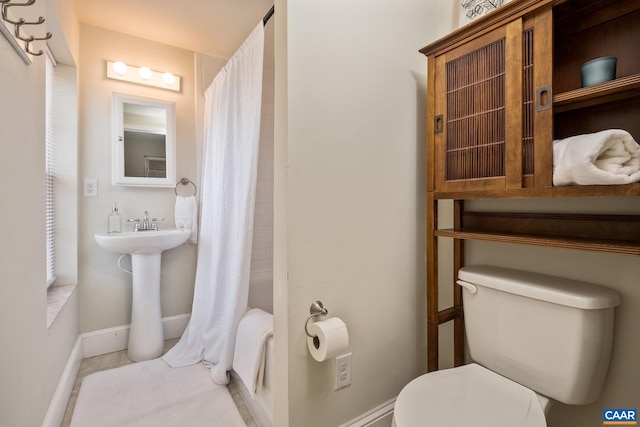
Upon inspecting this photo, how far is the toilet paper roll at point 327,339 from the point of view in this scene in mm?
988

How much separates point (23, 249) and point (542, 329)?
6.06 ft

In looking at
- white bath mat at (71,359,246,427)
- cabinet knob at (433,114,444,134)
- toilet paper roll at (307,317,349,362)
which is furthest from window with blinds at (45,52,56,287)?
cabinet knob at (433,114,444,134)

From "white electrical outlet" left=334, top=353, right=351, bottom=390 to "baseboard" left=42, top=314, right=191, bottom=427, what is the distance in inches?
49.6

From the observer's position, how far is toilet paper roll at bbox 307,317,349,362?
0.99 meters

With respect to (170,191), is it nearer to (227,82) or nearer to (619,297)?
(227,82)

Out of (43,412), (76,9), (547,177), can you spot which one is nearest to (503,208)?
(547,177)

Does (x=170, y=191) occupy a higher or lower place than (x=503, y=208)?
higher

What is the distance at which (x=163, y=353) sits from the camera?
2.16 meters

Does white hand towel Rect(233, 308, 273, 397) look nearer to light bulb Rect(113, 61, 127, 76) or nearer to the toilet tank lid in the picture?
the toilet tank lid

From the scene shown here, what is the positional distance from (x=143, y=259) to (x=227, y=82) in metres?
1.34

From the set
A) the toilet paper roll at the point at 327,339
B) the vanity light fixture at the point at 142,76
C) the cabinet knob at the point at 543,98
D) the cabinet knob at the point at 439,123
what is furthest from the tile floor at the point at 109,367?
the vanity light fixture at the point at 142,76

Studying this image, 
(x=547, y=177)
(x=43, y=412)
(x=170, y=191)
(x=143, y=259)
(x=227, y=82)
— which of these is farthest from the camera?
(x=170, y=191)

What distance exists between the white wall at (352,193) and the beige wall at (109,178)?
5.54ft

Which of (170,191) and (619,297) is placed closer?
(619,297)
